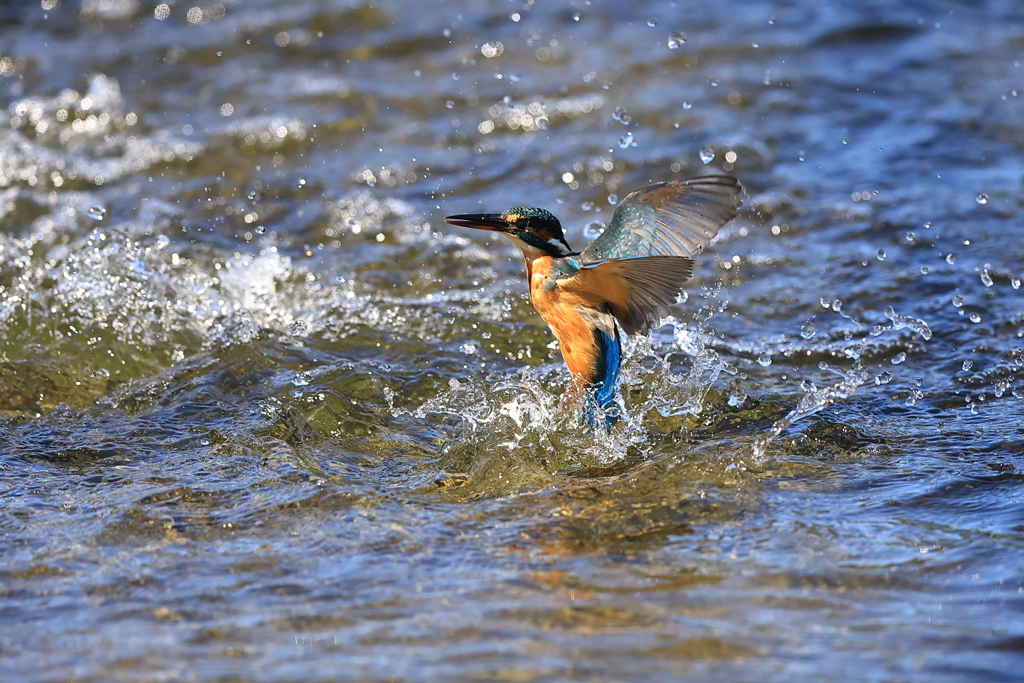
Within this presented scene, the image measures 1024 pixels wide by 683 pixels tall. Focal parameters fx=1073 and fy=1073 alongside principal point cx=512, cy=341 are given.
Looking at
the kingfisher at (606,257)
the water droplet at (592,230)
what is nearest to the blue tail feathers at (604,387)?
the kingfisher at (606,257)

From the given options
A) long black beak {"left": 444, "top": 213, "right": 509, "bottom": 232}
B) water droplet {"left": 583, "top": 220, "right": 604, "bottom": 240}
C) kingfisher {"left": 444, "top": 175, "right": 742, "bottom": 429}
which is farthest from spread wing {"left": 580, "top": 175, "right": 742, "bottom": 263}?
water droplet {"left": 583, "top": 220, "right": 604, "bottom": 240}

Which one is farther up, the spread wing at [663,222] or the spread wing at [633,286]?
the spread wing at [663,222]

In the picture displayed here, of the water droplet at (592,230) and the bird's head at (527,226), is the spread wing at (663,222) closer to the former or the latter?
the bird's head at (527,226)

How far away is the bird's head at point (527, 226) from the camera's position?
11.7 ft

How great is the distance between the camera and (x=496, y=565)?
2.89 meters

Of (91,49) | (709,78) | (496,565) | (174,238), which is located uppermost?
(91,49)

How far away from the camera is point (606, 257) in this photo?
368cm

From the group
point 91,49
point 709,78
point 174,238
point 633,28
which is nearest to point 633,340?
point 174,238

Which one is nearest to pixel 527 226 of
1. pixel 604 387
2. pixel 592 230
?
pixel 604 387

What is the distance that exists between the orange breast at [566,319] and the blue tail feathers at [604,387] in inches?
1.1

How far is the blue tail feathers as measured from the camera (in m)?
3.71

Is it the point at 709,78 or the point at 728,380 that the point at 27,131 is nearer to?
the point at 709,78

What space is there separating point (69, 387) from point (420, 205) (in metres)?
2.44

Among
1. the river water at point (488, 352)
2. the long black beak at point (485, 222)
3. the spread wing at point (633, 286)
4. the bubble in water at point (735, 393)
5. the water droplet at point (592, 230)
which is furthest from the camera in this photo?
the water droplet at point (592, 230)
